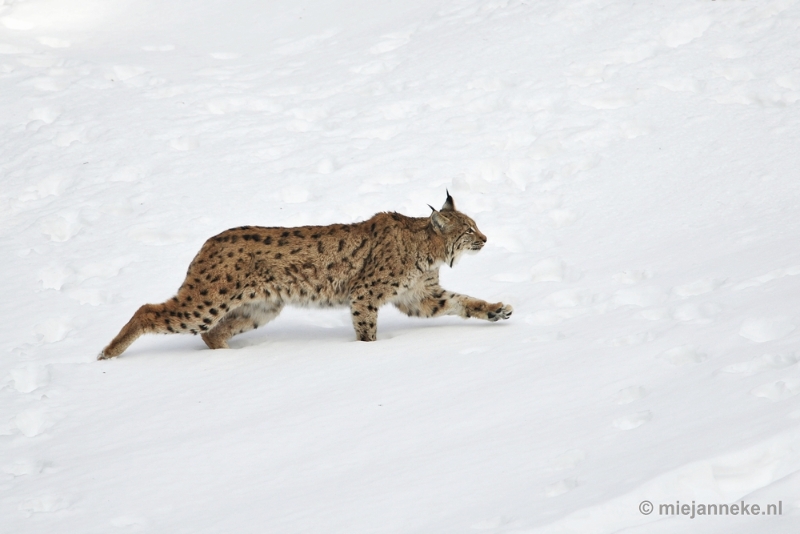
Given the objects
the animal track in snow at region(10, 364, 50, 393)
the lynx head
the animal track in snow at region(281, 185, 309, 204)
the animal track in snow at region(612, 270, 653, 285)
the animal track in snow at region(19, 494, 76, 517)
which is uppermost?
the animal track in snow at region(281, 185, 309, 204)

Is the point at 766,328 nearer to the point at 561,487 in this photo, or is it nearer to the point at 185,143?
the point at 561,487

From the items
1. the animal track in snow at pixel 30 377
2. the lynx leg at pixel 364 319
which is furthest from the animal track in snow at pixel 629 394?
the animal track in snow at pixel 30 377

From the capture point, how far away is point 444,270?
378 inches

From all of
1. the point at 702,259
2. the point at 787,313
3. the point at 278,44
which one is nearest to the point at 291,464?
the point at 787,313

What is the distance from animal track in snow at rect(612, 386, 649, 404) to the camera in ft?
18.7

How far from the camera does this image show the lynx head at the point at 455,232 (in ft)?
27.4

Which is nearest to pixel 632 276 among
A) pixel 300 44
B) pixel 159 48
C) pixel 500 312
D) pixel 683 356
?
pixel 500 312

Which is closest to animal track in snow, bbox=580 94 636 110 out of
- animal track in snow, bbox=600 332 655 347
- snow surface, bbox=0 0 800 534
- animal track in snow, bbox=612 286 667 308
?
snow surface, bbox=0 0 800 534

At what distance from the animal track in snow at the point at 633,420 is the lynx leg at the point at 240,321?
3.68m

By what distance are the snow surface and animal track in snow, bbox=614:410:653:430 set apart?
43 millimetres

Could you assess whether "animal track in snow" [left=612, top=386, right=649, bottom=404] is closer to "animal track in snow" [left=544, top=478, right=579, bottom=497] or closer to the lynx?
"animal track in snow" [left=544, top=478, right=579, bottom=497]

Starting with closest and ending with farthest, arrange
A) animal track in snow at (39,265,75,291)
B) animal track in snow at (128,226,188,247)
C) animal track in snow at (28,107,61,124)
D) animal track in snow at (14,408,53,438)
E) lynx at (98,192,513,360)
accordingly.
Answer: animal track in snow at (14,408,53,438) < lynx at (98,192,513,360) < animal track in snow at (39,265,75,291) < animal track in snow at (128,226,188,247) < animal track in snow at (28,107,61,124)

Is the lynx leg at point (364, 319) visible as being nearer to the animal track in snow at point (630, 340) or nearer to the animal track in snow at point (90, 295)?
the animal track in snow at point (630, 340)

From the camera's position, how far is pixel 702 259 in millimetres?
8195
